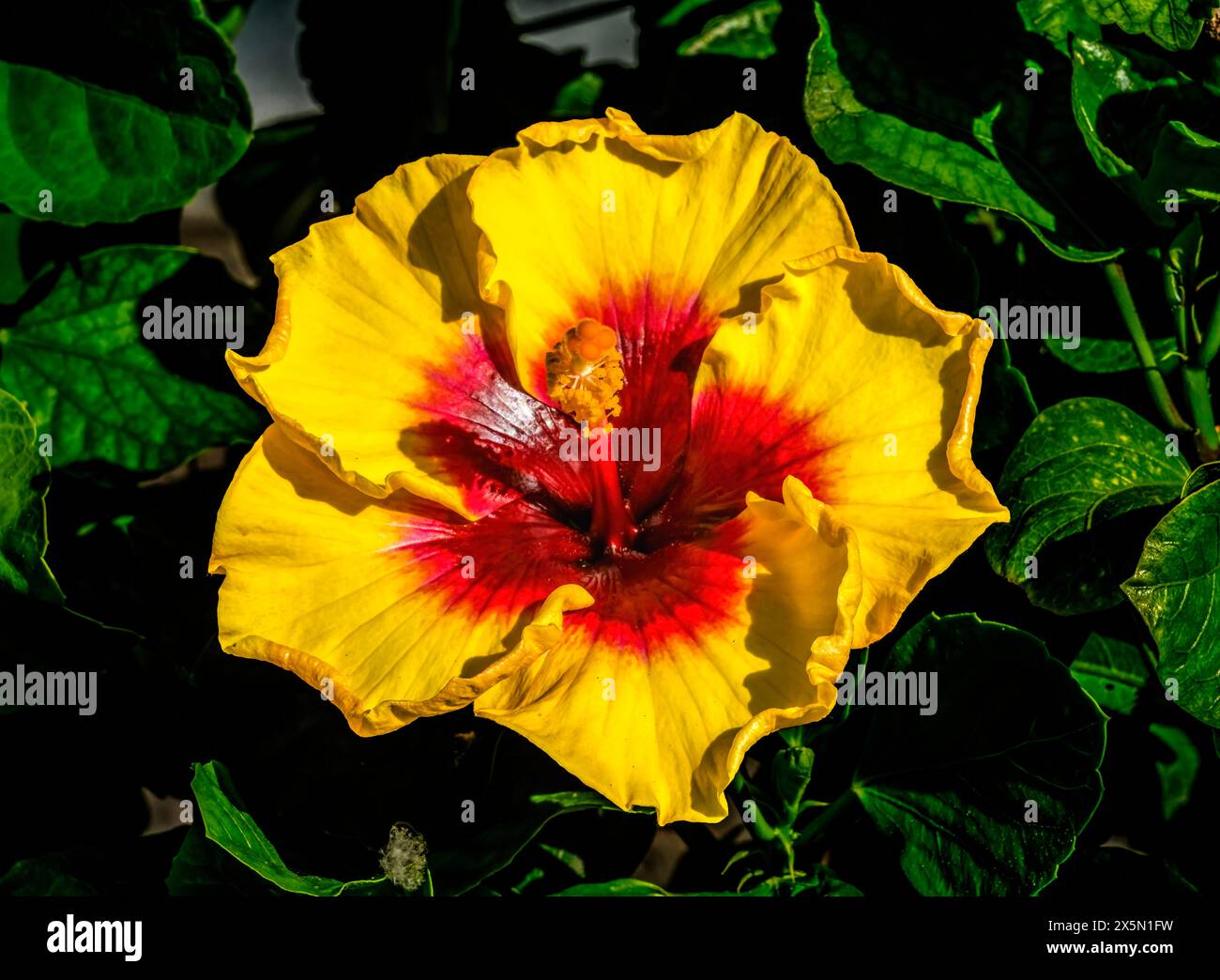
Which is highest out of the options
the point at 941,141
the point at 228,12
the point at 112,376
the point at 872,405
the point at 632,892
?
the point at 228,12

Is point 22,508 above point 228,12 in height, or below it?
below

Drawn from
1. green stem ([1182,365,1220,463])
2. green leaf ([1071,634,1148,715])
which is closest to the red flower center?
green stem ([1182,365,1220,463])

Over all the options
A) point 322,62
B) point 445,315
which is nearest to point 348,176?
point 322,62

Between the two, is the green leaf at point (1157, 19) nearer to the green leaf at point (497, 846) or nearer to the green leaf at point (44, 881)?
A: the green leaf at point (497, 846)

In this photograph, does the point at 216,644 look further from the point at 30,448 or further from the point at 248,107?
the point at 248,107

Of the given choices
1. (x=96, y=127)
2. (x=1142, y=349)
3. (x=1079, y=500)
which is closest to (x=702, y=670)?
(x=1079, y=500)

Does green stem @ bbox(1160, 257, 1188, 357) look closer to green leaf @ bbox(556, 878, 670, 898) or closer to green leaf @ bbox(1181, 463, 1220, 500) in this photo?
green leaf @ bbox(1181, 463, 1220, 500)

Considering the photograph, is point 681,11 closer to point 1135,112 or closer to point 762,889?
point 1135,112

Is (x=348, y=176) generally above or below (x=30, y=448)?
above
